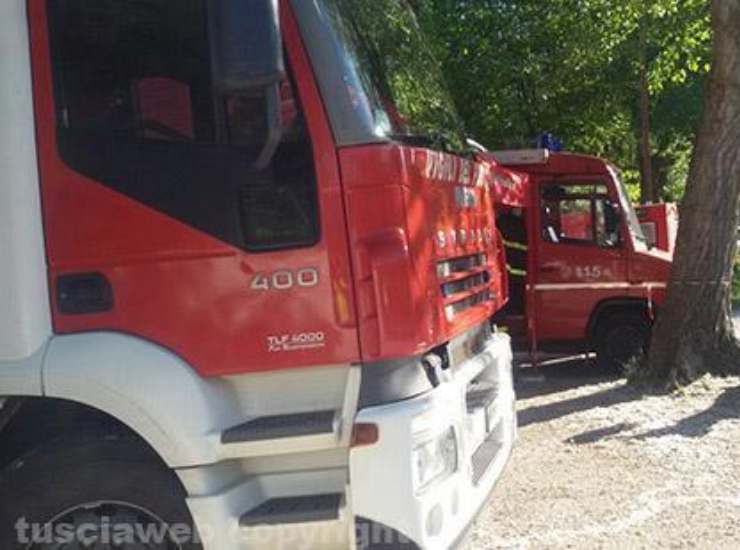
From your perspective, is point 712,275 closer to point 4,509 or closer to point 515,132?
point 4,509

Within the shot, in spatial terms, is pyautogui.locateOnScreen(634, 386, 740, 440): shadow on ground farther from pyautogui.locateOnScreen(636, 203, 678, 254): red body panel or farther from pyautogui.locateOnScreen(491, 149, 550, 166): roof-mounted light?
pyautogui.locateOnScreen(636, 203, 678, 254): red body panel

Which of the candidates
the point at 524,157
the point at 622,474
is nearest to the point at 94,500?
the point at 622,474

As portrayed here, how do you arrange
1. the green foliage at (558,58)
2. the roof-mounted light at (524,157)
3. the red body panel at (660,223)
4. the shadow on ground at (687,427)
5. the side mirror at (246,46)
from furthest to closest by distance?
the green foliage at (558,58)
the red body panel at (660,223)
the roof-mounted light at (524,157)
the shadow on ground at (687,427)
the side mirror at (246,46)

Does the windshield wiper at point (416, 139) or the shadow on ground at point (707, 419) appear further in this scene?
the shadow on ground at point (707, 419)

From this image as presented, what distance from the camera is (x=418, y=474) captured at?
318 centimetres

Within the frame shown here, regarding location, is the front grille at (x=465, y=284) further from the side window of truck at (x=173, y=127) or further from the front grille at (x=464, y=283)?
the side window of truck at (x=173, y=127)

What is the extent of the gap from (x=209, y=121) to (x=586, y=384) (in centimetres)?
691

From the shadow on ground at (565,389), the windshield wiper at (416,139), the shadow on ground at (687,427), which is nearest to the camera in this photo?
the windshield wiper at (416,139)

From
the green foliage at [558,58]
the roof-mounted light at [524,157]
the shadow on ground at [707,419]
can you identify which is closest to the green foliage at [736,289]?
the green foliage at [558,58]

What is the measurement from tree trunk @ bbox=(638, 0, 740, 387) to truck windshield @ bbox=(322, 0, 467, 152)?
4.12 meters

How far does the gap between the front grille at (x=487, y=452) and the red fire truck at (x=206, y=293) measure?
0.51 metres

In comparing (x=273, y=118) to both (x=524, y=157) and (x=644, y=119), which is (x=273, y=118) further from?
(x=644, y=119)

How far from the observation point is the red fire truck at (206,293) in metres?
3.22

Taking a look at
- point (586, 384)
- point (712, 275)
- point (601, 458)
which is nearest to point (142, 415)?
point (601, 458)
